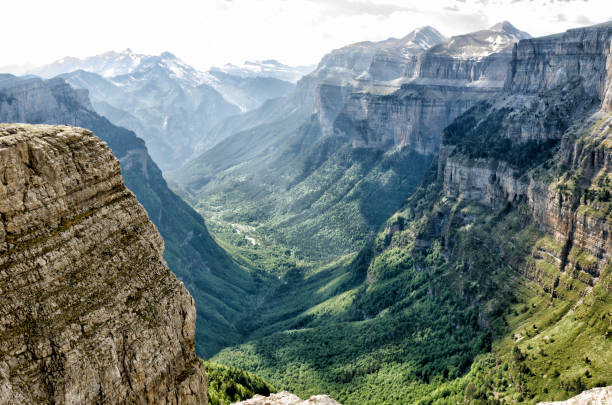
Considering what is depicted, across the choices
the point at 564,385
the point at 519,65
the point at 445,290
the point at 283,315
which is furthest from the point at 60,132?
the point at 519,65

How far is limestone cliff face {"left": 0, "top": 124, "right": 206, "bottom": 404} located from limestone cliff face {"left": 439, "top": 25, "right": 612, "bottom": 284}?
82836 millimetres

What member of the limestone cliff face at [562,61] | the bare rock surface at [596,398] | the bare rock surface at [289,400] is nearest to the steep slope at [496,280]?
the limestone cliff face at [562,61]

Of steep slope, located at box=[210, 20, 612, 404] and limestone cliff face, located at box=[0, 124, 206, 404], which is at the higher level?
limestone cliff face, located at box=[0, 124, 206, 404]

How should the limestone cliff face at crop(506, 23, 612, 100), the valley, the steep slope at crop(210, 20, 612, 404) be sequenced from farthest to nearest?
the limestone cliff face at crop(506, 23, 612, 100) → the steep slope at crop(210, 20, 612, 404) → the valley

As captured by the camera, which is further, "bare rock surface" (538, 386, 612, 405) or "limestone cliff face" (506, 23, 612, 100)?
"limestone cliff face" (506, 23, 612, 100)

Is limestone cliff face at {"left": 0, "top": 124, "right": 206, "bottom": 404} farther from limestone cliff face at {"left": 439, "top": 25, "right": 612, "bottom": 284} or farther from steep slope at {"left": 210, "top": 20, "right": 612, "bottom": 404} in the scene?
limestone cliff face at {"left": 439, "top": 25, "right": 612, "bottom": 284}

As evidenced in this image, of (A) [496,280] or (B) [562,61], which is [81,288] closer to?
(A) [496,280]

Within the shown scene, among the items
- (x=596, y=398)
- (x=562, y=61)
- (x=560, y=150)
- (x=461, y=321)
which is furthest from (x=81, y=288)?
(x=562, y=61)

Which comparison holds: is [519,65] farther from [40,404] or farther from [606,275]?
[40,404]

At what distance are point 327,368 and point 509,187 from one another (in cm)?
6575

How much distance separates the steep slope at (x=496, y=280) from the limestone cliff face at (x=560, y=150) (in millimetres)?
394

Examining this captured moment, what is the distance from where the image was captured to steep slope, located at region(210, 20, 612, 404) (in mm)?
92438

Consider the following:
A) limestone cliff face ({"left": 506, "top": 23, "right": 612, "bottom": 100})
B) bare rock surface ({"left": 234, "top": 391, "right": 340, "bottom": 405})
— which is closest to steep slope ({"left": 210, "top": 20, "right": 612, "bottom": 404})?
limestone cliff face ({"left": 506, "top": 23, "right": 612, "bottom": 100})

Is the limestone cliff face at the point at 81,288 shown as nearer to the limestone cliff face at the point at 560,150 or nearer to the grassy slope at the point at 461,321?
the grassy slope at the point at 461,321
